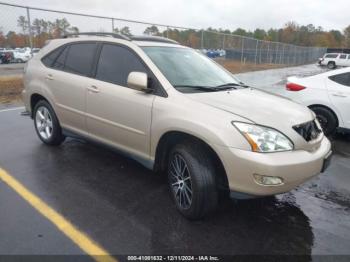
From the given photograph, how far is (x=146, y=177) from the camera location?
4.28 m

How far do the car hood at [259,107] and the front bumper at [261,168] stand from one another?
318mm

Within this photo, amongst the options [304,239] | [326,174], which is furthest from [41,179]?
[326,174]

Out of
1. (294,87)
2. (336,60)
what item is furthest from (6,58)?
(336,60)

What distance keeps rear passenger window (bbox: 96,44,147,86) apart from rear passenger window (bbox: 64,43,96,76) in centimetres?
23

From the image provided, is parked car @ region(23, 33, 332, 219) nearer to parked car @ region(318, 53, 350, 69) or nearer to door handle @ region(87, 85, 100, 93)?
door handle @ region(87, 85, 100, 93)

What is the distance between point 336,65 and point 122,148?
4056cm

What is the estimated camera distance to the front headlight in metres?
2.90

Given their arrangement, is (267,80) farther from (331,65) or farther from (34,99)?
(331,65)

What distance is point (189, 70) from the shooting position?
4.04 meters

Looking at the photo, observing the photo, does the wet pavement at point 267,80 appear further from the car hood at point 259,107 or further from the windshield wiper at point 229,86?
the car hood at point 259,107

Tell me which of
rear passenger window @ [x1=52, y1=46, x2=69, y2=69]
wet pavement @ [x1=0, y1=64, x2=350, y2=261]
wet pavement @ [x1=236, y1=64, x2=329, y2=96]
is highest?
rear passenger window @ [x1=52, y1=46, x2=69, y2=69]

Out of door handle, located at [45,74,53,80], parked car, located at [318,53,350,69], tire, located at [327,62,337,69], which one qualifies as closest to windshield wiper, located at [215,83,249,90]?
door handle, located at [45,74,53,80]

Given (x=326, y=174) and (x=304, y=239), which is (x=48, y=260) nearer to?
(x=304, y=239)

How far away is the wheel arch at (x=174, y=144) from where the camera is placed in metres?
3.15
